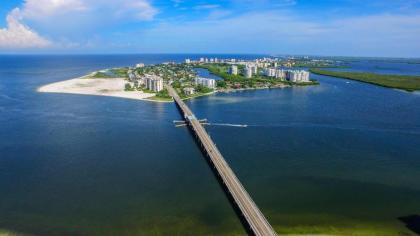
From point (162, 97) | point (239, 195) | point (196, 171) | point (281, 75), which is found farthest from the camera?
point (281, 75)

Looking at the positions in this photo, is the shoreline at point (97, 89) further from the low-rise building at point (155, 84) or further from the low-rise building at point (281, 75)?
the low-rise building at point (281, 75)

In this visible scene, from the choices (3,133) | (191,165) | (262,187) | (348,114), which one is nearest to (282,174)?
(262,187)

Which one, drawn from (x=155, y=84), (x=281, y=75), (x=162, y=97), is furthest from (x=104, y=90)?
(x=281, y=75)

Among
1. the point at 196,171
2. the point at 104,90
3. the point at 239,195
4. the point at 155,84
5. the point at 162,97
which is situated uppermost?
the point at 155,84

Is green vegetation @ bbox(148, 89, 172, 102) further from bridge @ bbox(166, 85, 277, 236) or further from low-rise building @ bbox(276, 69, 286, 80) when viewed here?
low-rise building @ bbox(276, 69, 286, 80)

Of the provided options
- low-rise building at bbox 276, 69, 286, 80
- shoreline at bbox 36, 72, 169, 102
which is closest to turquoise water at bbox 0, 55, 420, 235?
shoreline at bbox 36, 72, 169, 102

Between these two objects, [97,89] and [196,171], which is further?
[97,89]

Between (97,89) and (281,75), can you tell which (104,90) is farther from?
(281,75)

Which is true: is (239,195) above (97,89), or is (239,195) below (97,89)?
below

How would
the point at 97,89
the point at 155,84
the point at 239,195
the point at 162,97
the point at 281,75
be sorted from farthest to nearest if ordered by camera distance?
1. the point at 281,75
2. the point at 97,89
3. the point at 155,84
4. the point at 162,97
5. the point at 239,195

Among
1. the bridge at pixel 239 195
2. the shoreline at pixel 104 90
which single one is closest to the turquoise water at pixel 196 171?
the bridge at pixel 239 195
